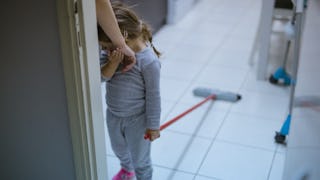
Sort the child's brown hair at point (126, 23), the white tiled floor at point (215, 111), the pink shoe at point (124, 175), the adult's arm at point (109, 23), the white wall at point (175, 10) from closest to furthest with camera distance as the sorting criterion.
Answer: the adult's arm at point (109, 23) < the child's brown hair at point (126, 23) < the pink shoe at point (124, 175) < the white tiled floor at point (215, 111) < the white wall at point (175, 10)

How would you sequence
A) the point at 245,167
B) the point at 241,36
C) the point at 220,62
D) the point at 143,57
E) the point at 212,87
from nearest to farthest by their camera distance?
the point at 143,57 → the point at 245,167 → the point at 212,87 → the point at 220,62 → the point at 241,36

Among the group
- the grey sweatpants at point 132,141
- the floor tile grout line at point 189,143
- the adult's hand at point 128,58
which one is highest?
the adult's hand at point 128,58

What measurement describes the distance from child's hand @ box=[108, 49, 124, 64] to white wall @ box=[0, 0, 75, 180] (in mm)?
222

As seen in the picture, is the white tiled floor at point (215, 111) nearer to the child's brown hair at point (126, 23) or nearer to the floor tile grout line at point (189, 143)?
the floor tile grout line at point (189, 143)

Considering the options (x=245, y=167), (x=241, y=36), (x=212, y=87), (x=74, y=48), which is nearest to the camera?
(x=74, y=48)

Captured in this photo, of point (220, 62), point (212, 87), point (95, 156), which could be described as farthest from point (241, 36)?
point (95, 156)

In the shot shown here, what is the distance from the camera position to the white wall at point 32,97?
1294mm

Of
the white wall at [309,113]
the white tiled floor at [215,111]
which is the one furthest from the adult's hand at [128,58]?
the white tiled floor at [215,111]

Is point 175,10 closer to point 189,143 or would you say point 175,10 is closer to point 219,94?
point 219,94

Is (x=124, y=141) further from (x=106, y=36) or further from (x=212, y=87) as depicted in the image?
(x=212, y=87)

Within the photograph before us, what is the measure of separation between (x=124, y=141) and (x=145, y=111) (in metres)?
0.19

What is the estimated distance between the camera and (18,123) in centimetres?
148

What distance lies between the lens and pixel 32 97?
1415 mm

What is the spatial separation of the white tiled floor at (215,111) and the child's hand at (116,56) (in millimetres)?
729
